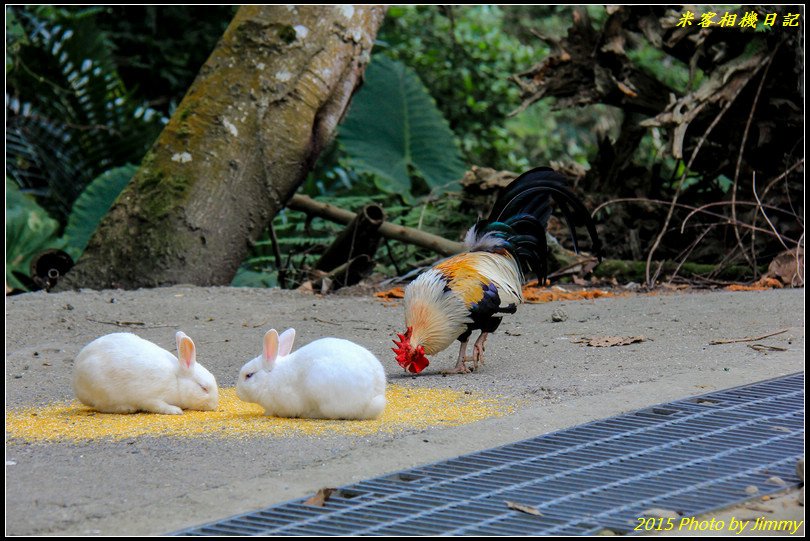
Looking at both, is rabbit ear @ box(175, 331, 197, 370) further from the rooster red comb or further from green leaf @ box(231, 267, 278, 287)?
green leaf @ box(231, 267, 278, 287)

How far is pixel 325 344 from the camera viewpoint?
4.15 meters

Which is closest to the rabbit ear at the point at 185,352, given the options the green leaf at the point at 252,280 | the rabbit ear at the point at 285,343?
the rabbit ear at the point at 285,343

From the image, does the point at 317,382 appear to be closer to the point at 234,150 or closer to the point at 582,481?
the point at 582,481

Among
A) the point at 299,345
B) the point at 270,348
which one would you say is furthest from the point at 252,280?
the point at 270,348

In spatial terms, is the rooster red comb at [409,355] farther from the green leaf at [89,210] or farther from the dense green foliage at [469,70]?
the dense green foliage at [469,70]

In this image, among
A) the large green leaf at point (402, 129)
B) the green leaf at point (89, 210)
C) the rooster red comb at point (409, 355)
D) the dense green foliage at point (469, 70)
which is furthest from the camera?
the dense green foliage at point (469, 70)

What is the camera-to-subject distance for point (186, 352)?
4270 millimetres

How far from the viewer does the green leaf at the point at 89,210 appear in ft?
34.1

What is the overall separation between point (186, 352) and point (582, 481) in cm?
190

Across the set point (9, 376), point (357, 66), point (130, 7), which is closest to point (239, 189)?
point (357, 66)

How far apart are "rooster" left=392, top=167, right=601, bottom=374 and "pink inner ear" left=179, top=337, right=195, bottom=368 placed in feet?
3.77

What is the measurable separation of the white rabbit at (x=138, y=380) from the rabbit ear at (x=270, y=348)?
0.30 meters

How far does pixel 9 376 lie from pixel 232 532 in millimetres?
2949

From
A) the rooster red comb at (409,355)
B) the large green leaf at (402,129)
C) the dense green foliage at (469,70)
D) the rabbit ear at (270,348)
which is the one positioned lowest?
the rooster red comb at (409,355)
